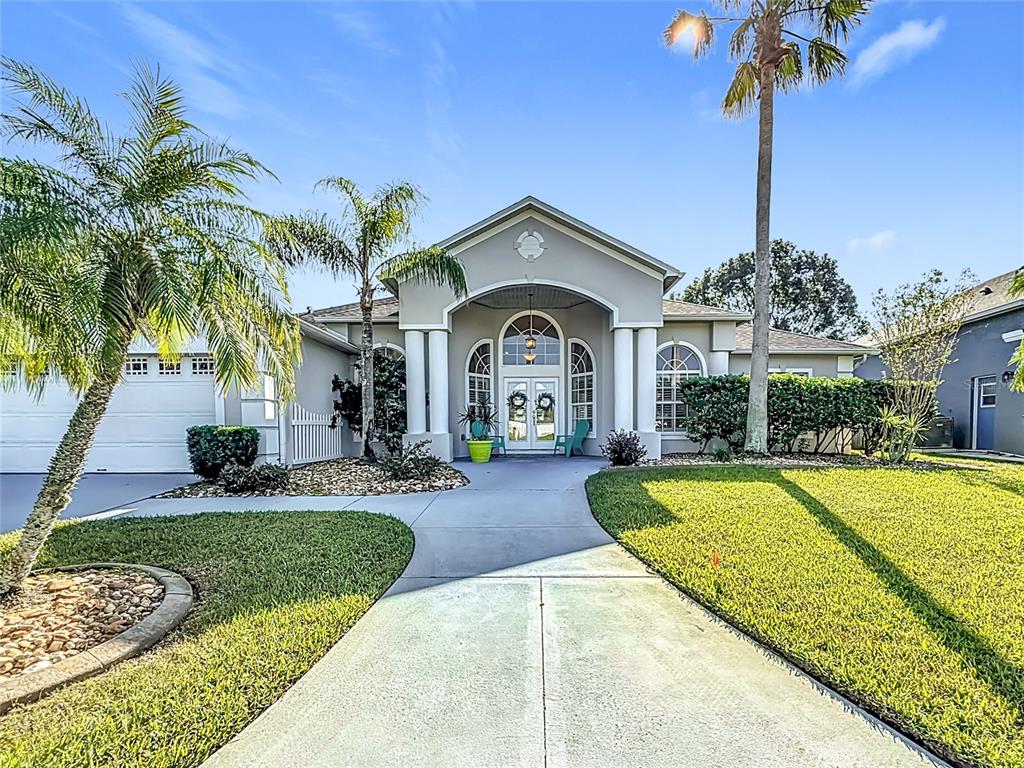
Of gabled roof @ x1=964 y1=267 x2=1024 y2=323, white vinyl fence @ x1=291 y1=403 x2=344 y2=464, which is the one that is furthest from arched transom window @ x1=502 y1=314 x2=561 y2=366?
gabled roof @ x1=964 y1=267 x2=1024 y2=323

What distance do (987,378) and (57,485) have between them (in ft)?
73.4

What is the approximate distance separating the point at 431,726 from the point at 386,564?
2.63 m

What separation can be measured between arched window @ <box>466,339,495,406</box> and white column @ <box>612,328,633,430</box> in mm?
3997

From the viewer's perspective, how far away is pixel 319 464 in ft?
38.3

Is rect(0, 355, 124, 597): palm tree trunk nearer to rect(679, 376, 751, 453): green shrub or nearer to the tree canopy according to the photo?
rect(679, 376, 751, 453): green shrub

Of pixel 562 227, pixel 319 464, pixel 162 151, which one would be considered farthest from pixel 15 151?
pixel 562 227

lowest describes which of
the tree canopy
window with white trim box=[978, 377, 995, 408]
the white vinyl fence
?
the white vinyl fence

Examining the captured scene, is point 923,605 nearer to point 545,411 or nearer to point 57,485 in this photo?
point 57,485

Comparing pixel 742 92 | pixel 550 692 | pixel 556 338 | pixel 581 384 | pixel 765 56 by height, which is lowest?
pixel 550 692

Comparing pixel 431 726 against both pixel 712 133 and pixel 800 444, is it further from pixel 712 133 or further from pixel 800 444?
pixel 712 133

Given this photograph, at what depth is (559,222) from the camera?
12562mm

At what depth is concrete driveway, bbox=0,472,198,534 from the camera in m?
7.53

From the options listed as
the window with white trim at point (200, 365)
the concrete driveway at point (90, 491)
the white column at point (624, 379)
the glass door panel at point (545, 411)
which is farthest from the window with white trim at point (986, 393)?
the concrete driveway at point (90, 491)

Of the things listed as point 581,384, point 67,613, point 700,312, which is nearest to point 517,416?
point 581,384
